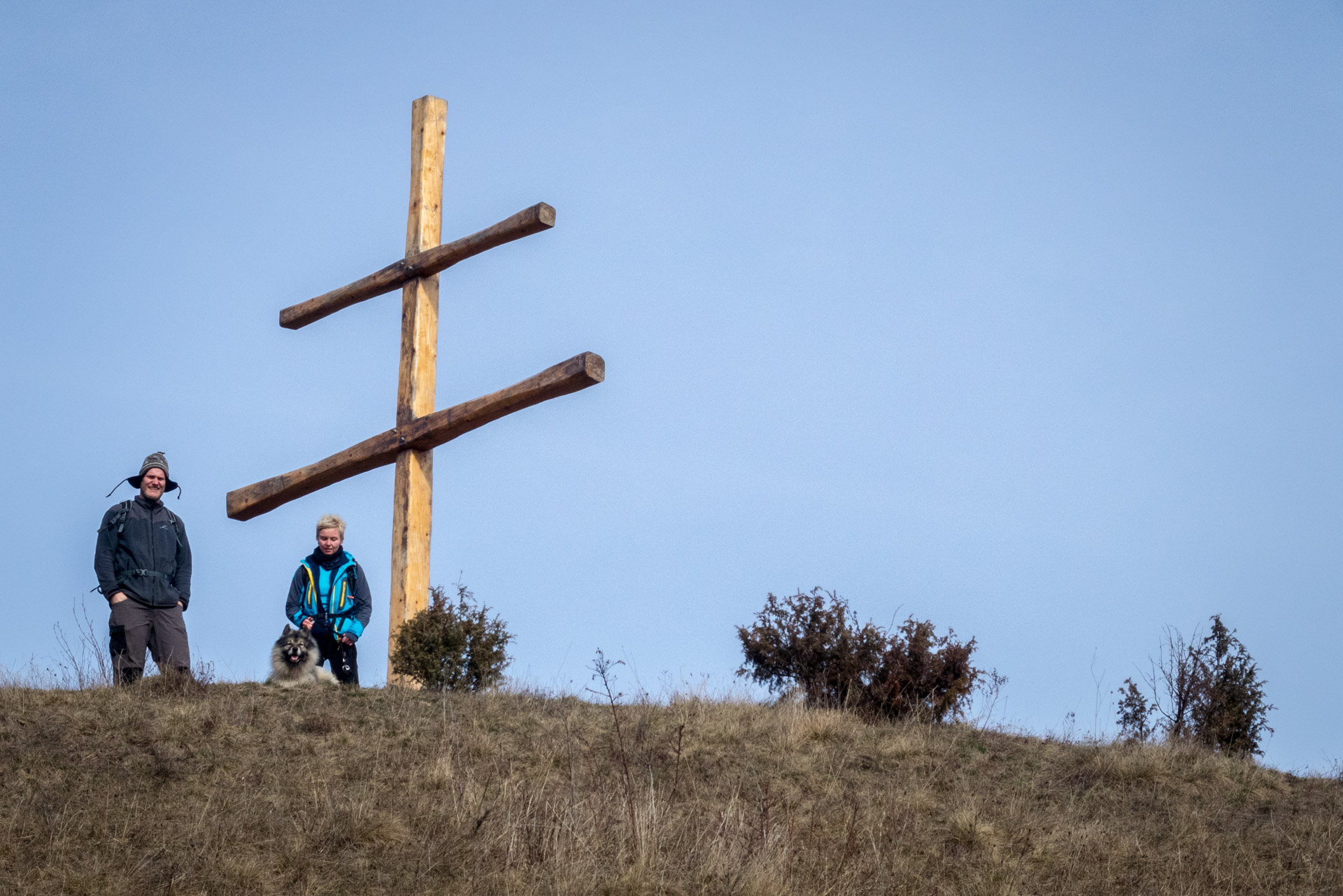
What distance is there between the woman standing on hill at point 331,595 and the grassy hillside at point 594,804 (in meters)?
0.72

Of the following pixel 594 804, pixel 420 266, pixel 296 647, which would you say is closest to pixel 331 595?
pixel 296 647

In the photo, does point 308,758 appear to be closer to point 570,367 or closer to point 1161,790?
point 570,367

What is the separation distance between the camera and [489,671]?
11719mm

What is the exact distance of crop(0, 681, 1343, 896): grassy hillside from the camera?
6.80 m

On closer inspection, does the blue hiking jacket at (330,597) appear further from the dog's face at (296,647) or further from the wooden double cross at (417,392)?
the wooden double cross at (417,392)

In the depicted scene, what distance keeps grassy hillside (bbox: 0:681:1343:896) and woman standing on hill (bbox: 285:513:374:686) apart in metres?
0.72

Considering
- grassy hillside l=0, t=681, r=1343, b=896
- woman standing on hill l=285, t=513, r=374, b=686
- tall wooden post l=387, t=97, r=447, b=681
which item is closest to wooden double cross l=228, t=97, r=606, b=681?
tall wooden post l=387, t=97, r=447, b=681

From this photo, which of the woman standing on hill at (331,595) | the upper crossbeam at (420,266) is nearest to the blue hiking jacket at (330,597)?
the woman standing on hill at (331,595)

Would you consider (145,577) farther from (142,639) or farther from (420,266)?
(420,266)

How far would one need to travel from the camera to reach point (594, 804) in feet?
25.7

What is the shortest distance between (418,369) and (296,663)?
3.21 meters

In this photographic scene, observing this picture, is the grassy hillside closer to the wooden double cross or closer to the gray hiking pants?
the gray hiking pants

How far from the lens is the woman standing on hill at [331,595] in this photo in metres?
11.3

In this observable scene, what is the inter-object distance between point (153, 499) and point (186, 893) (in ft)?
16.3
